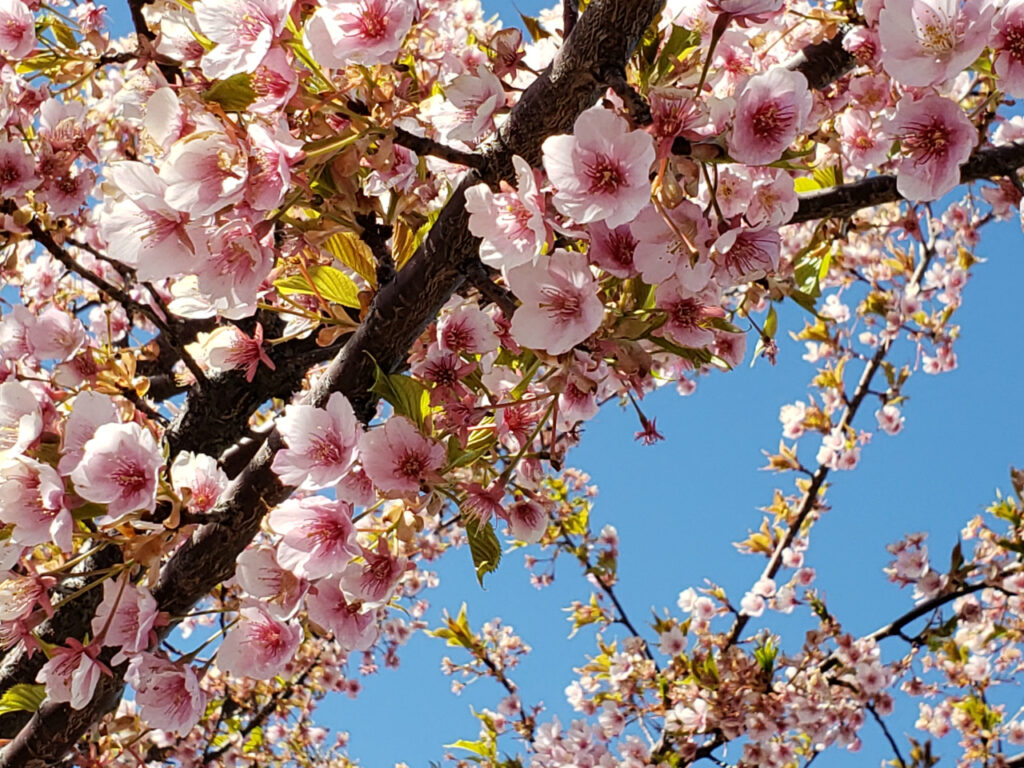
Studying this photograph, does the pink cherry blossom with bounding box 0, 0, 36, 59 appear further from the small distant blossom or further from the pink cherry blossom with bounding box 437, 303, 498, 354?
the small distant blossom

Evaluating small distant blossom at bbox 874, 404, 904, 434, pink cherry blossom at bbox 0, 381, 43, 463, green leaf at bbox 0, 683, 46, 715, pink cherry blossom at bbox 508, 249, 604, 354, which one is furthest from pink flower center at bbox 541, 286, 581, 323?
small distant blossom at bbox 874, 404, 904, 434

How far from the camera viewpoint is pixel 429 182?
1.50 metres

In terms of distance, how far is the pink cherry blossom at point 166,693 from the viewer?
4.18 feet

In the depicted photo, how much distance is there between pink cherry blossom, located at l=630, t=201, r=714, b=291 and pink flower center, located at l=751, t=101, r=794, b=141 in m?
0.11

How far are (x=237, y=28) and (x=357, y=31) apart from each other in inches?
5.7

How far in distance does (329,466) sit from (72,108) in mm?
1556

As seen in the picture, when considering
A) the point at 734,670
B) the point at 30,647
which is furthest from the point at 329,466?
the point at 734,670

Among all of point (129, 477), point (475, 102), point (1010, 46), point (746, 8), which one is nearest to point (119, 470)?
point (129, 477)

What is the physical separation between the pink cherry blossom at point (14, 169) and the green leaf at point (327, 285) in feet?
3.42

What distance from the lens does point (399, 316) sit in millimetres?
1249

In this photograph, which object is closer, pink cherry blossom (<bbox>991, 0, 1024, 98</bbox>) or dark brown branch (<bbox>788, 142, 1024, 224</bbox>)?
pink cherry blossom (<bbox>991, 0, 1024, 98</bbox>)

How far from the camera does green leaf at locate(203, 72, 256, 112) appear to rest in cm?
100

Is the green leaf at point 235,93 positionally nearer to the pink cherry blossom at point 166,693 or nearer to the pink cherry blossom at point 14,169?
the pink cherry blossom at point 166,693

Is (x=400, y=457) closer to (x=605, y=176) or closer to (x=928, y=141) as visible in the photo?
(x=605, y=176)
